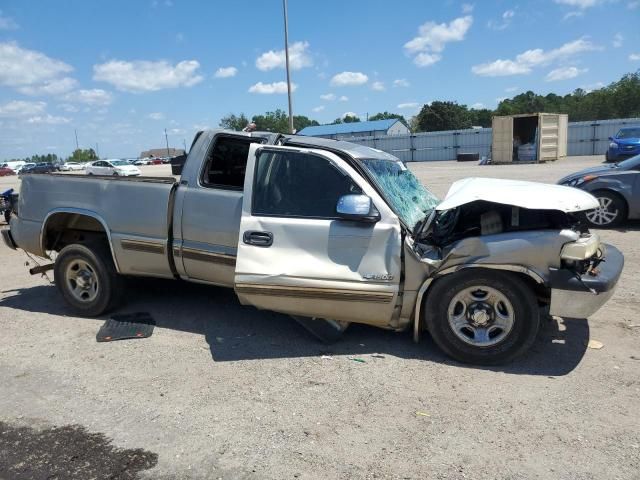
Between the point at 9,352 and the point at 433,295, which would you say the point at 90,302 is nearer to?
the point at 9,352

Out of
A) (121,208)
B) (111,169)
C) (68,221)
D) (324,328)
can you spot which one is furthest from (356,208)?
(111,169)

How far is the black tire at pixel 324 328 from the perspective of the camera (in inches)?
169

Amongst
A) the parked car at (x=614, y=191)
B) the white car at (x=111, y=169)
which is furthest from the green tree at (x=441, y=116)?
the parked car at (x=614, y=191)

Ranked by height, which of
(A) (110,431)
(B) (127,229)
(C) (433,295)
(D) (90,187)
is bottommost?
(A) (110,431)

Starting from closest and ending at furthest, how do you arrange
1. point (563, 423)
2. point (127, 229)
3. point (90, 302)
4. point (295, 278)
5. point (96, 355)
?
point (563, 423), point (295, 278), point (96, 355), point (127, 229), point (90, 302)

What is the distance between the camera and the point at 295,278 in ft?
13.3

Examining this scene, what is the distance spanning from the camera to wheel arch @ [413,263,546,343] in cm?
368

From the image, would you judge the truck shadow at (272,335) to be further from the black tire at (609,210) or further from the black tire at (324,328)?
the black tire at (609,210)

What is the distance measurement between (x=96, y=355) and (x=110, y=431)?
134cm

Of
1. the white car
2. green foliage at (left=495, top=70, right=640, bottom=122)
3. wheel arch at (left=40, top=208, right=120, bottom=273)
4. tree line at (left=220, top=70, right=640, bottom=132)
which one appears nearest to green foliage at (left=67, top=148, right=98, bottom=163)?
tree line at (left=220, top=70, right=640, bottom=132)

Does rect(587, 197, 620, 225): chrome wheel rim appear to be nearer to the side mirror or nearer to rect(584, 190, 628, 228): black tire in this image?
rect(584, 190, 628, 228): black tire

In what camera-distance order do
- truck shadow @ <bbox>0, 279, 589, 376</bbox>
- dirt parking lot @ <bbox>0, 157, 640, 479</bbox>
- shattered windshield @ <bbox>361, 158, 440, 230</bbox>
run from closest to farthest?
1. dirt parking lot @ <bbox>0, 157, 640, 479</bbox>
2. truck shadow @ <bbox>0, 279, 589, 376</bbox>
3. shattered windshield @ <bbox>361, 158, 440, 230</bbox>

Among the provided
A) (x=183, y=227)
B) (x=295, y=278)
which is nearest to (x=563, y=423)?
(x=295, y=278)

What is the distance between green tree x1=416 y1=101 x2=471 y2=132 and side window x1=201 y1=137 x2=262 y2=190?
275 ft
